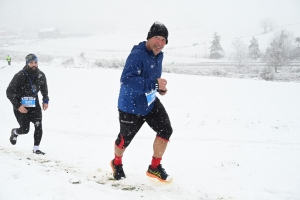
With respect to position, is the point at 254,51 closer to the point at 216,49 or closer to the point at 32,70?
the point at 216,49

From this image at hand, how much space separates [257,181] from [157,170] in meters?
1.79

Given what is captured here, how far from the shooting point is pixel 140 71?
331 centimetres

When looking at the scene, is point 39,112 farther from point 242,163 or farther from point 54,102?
point 54,102

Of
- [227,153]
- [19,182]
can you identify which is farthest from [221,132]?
[19,182]

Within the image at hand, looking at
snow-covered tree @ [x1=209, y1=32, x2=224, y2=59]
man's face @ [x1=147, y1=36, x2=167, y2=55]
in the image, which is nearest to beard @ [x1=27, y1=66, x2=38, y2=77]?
man's face @ [x1=147, y1=36, x2=167, y2=55]

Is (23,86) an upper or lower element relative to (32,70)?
lower

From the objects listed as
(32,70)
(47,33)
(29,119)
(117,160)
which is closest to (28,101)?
(29,119)

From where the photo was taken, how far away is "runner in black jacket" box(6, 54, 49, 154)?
4.93 m

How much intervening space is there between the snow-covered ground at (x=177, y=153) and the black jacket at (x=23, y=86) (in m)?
1.17

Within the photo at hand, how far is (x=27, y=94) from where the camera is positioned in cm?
506

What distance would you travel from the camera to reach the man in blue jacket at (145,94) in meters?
3.23

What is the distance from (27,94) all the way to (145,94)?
9.82 feet

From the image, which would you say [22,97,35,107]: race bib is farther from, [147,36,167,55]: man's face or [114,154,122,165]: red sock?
[147,36,167,55]: man's face

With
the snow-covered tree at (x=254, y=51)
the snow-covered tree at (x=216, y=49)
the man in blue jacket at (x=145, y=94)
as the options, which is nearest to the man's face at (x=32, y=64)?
the man in blue jacket at (x=145, y=94)
